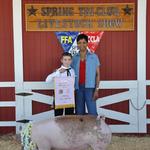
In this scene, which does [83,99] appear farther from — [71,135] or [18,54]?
[71,135]

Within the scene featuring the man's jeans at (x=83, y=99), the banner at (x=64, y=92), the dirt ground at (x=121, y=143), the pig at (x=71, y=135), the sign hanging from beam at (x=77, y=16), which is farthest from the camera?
the sign hanging from beam at (x=77, y=16)

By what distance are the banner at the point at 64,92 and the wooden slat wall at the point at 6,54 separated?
4.29 feet

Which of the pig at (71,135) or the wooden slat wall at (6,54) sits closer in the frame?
the pig at (71,135)

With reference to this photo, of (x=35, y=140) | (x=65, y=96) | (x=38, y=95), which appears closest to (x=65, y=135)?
(x=35, y=140)

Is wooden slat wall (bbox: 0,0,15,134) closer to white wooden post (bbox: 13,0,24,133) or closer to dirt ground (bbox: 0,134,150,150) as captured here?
white wooden post (bbox: 13,0,24,133)

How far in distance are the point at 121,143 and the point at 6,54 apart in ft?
8.12

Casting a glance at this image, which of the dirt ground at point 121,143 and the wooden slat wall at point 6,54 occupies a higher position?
the wooden slat wall at point 6,54

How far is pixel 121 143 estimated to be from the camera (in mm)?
7172

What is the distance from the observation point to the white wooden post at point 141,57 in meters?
7.36

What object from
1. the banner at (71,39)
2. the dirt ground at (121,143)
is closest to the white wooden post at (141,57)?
the dirt ground at (121,143)

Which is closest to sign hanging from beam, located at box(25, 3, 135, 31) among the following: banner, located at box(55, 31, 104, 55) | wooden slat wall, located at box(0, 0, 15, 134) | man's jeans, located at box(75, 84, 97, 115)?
banner, located at box(55, 31, 104, 55)

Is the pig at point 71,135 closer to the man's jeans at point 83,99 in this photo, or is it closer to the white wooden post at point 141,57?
the man's jeans at point 83,99

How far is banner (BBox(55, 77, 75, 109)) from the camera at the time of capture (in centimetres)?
641

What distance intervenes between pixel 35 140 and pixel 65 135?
360 millimetres
